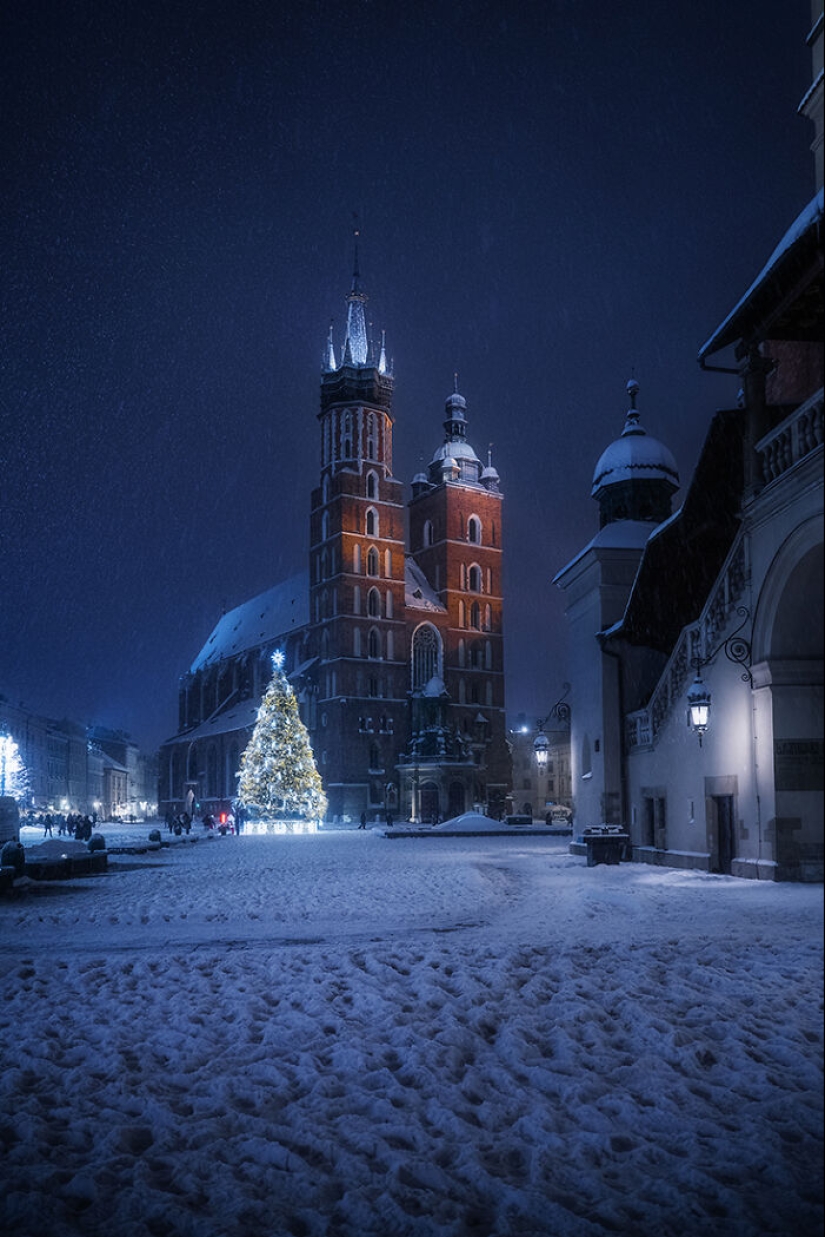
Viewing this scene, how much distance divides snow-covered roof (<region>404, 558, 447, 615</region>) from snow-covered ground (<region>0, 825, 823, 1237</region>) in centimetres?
7012

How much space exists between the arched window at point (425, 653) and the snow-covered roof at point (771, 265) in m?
76.9

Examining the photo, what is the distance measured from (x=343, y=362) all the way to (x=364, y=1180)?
280ft

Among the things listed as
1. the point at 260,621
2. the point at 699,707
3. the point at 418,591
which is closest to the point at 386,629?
the point at 418,591

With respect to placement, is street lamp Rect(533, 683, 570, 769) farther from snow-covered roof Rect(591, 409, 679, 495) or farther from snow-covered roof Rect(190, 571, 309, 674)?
snow-covered roof Rect(190, 571, 309, 674)

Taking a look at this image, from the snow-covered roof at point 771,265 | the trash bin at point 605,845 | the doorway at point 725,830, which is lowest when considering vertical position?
the trash bin at point 605,845

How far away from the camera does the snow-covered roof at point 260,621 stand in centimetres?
9106

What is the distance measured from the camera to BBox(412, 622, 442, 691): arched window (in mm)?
79312

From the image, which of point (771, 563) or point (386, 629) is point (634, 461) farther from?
point (386, 629)

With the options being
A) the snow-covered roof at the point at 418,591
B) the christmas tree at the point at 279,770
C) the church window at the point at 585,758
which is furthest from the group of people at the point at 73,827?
the snow-covered roof at the point at 418,591

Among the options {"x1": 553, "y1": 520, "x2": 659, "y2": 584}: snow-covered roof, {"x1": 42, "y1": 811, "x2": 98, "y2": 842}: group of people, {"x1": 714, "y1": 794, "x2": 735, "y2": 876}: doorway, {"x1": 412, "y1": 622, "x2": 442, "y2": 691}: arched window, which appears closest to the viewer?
{"x1": 714, "y1": 794, "x2": 735, "y2": 876}: doorway

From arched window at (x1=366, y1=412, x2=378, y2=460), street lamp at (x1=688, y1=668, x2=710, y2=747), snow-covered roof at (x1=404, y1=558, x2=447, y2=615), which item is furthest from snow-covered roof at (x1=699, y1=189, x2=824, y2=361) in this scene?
arched window at (x1=366, y1=412, x2=378, y2=460)

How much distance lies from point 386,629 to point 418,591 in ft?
21.1

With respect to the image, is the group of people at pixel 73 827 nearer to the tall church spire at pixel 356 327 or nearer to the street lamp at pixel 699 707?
the street lamp at pixel 699 707

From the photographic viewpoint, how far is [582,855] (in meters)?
23.9
